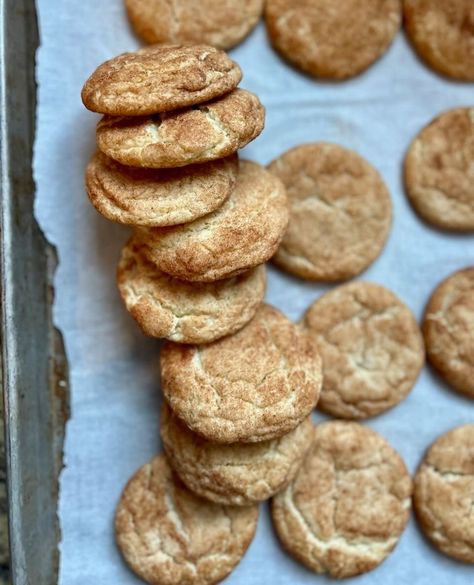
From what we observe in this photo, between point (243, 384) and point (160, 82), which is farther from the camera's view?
point (243, 384)

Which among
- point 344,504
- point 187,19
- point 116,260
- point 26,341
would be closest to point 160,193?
point 116,260

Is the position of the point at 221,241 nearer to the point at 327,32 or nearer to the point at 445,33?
the point at 327,32

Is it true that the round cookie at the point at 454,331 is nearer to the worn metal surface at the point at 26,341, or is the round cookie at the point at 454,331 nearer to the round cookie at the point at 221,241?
the round cookie at the point at 221,241

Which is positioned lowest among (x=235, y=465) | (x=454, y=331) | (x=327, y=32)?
(x=235, y=465)

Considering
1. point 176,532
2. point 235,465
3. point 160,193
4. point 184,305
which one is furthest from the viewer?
point 176,532

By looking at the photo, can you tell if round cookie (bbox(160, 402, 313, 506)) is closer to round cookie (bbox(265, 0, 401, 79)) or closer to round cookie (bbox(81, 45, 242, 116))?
round cookie (bbox(81, 45, 242, 116))

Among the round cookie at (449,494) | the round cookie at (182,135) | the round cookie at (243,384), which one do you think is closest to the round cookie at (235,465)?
the round cookie at (243,384)
